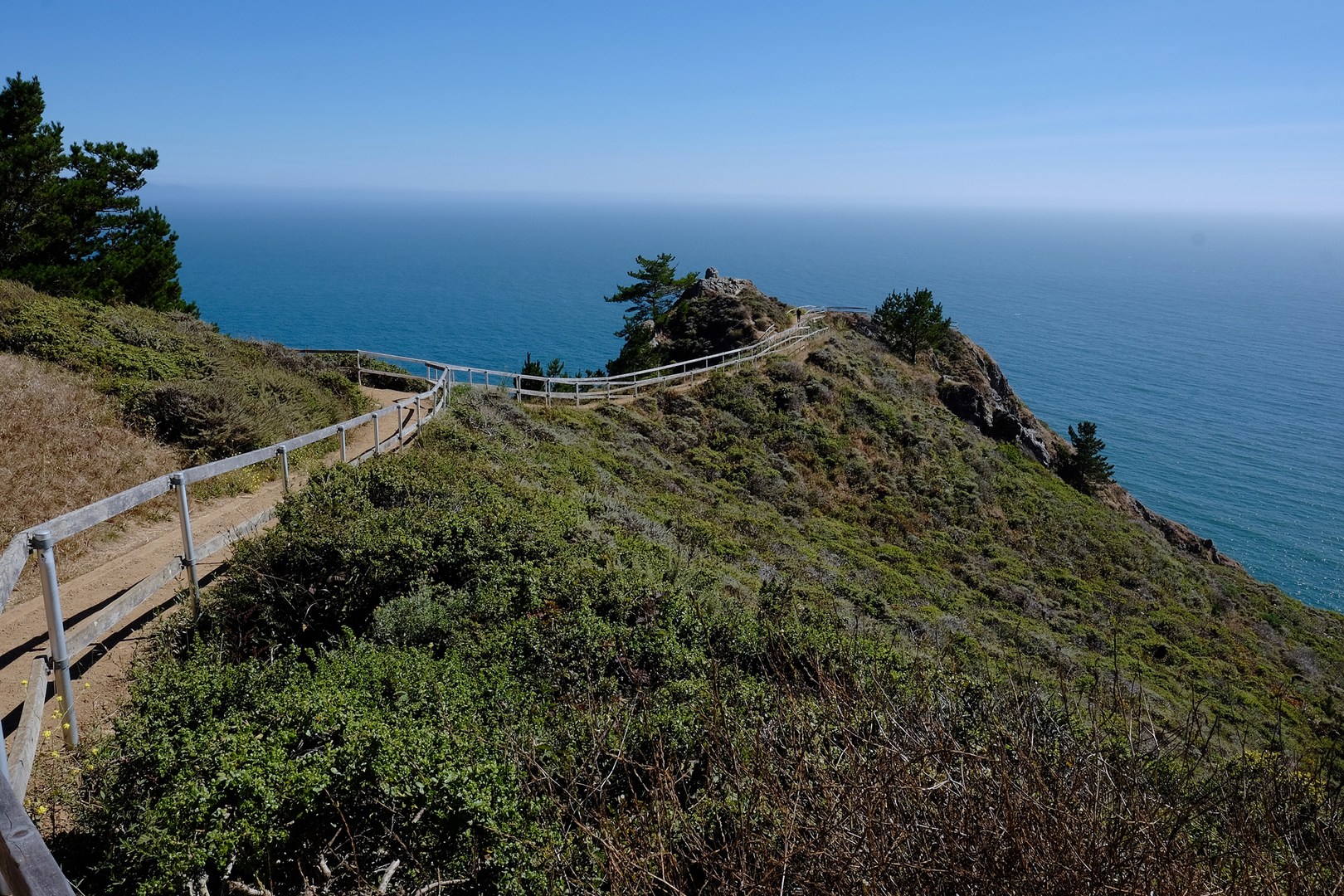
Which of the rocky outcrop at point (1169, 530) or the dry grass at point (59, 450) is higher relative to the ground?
the dry grass at point (59, 450)

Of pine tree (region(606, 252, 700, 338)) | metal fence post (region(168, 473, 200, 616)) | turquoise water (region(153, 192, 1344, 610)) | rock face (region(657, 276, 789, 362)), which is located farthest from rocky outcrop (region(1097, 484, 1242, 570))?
metal fence post (region(168, 473, 200, 616))

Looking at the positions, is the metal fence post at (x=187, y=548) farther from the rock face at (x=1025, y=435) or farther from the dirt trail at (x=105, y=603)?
the rock face at (x=1025, y=435)

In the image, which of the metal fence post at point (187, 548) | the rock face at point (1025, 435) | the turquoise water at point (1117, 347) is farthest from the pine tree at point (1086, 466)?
the metal fence post at point (187, 548)

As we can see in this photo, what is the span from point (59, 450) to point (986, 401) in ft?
111

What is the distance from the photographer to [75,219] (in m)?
20.1

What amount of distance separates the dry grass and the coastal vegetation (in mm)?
8077

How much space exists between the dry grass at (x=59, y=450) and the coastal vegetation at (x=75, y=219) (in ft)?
26.5

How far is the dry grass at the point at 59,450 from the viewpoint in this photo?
9.23 m

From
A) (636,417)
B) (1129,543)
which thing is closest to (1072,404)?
(1129,543)

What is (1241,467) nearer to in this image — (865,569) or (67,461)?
(865,569)

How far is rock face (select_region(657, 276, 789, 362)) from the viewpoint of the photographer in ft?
110

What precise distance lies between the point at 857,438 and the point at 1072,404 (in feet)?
239

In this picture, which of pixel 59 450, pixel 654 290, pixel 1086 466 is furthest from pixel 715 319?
pixel 59 450

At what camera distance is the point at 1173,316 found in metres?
161
